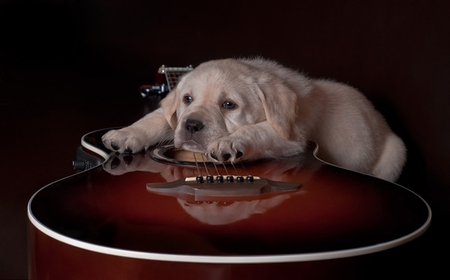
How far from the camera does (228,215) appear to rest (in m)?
1.01

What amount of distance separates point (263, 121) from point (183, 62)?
2.47 meters

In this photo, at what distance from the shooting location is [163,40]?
13.9ft

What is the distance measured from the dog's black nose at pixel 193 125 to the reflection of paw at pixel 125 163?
15cm

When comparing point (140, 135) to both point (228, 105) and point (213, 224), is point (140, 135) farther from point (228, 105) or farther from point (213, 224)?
point (213, 224)

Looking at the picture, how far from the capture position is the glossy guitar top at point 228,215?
→ 2.78 feet

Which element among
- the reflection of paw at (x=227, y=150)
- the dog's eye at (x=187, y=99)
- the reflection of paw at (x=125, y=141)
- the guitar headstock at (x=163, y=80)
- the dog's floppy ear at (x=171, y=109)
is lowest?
the guitar headstock at (x=163, y=80)

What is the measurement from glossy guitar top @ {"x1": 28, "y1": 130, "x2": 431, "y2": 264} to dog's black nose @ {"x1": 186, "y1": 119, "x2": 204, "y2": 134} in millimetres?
178

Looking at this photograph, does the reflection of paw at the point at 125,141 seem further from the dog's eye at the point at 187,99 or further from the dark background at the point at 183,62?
the dark background at the point at 183,62

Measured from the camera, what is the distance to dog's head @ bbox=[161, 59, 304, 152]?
5.05 ft

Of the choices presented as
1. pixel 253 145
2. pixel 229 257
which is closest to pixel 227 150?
pixel 253 145

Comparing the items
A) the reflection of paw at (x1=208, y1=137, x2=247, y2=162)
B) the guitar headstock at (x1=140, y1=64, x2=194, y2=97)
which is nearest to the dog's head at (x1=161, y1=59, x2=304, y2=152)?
the reflection of paw at (x1=208, y1=137, x2=247, y2=162)

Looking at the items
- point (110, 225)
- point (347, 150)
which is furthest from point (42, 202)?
point (347, 150)

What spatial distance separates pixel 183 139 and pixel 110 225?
628 millimetres

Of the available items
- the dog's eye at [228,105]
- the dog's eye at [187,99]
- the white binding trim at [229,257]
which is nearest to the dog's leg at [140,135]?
the dog's eye at [187,99]
